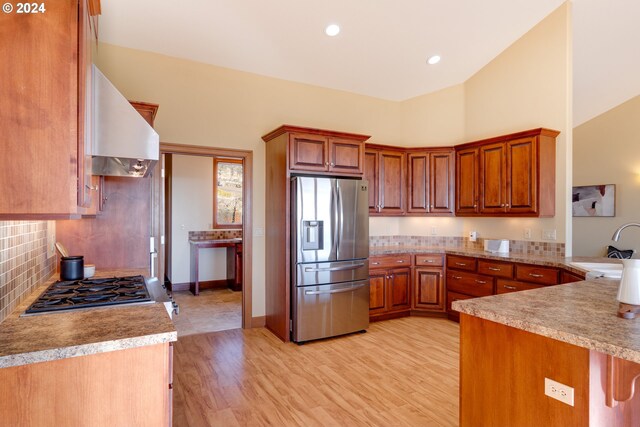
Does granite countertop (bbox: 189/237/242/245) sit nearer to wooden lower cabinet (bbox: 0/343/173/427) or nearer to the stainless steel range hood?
the stainless steel range hood

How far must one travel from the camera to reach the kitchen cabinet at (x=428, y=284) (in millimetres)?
4664

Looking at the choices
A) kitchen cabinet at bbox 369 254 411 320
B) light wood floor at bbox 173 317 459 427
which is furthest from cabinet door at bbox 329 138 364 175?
light wood floor at bbox 173 317 459 427

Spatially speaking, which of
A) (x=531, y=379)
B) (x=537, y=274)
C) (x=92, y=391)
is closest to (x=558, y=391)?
(x=531, y=379)

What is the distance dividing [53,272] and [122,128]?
155 centimetres

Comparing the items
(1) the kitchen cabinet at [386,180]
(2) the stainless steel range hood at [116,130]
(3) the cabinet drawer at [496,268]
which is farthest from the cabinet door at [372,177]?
(2) the stainless steel range hood at [116,130]

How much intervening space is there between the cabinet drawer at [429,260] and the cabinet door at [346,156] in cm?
144

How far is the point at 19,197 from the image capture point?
1.11 m

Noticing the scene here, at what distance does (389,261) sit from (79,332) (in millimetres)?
3676

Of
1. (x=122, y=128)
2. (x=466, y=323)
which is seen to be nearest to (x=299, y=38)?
(x=122, y=128)

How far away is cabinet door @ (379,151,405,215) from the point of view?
489cm

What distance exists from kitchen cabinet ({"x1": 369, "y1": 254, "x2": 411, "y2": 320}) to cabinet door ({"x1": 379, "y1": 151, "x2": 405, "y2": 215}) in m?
0.70

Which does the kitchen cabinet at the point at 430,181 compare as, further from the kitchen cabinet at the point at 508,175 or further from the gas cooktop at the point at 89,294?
the gas cooktop at the point at 89,294

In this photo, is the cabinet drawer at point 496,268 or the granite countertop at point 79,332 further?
the cabinet drawer at point 496,268

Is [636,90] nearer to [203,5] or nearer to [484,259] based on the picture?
[484,259]
